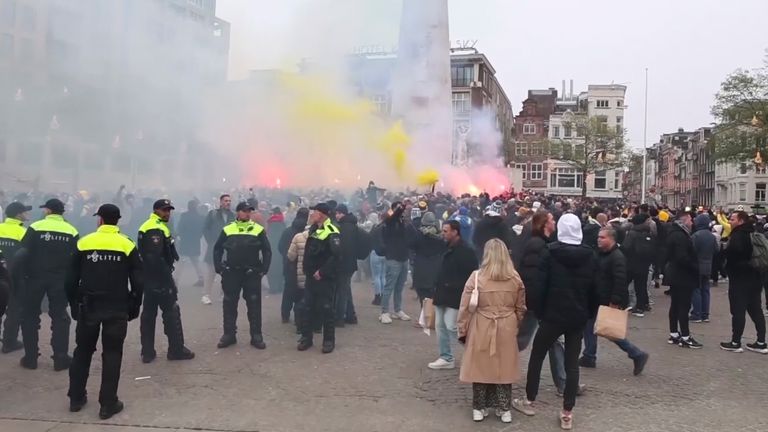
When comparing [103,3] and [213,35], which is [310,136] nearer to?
[213,35]

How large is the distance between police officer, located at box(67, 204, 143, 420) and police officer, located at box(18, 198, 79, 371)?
1303 millimetres

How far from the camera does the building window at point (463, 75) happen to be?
5416 centimetres

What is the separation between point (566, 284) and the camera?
4852 mm

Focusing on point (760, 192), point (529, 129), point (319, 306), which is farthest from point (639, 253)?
point (529, 129)

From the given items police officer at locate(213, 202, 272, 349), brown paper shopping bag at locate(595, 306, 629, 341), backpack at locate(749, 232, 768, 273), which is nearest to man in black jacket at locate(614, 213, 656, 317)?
backpack at locate(749, 232, 768, 273)

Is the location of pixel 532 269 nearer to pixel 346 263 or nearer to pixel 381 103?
pixel 346 263

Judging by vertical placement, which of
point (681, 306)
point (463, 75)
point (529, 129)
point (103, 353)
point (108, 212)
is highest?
point (463, 75)

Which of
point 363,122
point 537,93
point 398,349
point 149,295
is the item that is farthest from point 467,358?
point 537,93

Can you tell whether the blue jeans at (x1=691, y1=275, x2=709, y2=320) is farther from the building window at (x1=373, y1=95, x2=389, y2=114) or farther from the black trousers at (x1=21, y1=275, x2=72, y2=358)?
the building window at (x1=373, y1=95, x2=389, y2=114)

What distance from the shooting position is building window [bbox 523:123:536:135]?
66.0m

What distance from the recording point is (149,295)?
259 inches

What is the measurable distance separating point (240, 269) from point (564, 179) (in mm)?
61360

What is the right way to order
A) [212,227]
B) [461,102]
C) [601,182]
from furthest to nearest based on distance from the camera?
[601,182] < [461,102] < [212,227]

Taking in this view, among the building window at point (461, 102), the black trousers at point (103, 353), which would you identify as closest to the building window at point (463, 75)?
the building window at point (461, 102)
